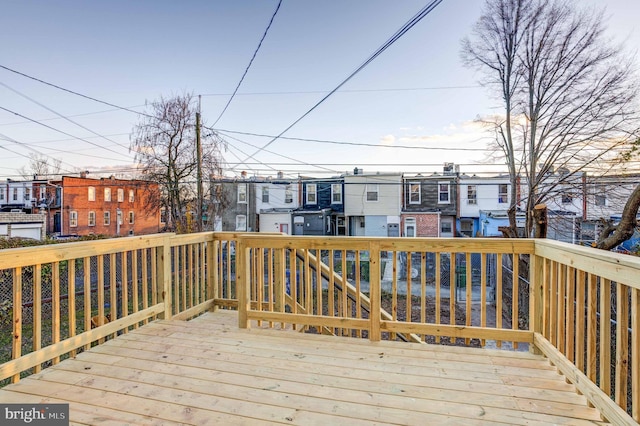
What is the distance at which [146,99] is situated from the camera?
10.9 meters

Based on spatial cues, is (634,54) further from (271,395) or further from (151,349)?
(151,349)

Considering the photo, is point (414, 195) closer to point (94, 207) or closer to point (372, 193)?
point (372, 193)

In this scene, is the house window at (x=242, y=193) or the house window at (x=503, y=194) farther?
the house window at (x=242, y=193)

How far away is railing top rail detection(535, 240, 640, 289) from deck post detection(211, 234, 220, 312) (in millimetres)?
3406

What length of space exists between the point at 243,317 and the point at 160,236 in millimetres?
1199

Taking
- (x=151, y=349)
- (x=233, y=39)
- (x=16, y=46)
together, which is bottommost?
(x=151, y=349)

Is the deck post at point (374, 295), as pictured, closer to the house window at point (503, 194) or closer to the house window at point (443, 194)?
the house window at point (443, 194)

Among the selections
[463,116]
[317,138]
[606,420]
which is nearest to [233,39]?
[317,138]

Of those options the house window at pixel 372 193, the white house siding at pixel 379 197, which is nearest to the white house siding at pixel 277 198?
the white house siding at pixel 379 197

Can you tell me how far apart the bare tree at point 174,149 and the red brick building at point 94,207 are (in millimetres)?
8660

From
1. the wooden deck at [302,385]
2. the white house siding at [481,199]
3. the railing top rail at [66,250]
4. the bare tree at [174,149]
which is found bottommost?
the wooden deck at [302,385]

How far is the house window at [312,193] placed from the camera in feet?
64.8

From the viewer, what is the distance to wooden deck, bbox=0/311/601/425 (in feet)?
5.38

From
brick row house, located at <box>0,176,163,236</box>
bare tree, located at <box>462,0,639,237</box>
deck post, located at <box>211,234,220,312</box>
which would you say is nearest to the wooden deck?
deck post, located at <box>211,234,220,312</box>
